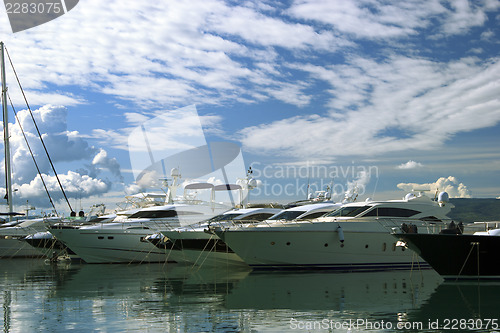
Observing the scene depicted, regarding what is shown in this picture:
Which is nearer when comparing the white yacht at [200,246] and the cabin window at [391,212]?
the cabin window at [391,212]

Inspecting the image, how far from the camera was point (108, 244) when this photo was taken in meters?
29.1

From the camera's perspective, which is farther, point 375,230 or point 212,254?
point 212,254

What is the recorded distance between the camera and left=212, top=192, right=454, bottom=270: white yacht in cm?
2191

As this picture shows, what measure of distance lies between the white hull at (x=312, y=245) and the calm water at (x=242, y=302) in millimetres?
745

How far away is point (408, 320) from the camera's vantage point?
12.1 metres

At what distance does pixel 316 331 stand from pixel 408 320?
2.49 meters

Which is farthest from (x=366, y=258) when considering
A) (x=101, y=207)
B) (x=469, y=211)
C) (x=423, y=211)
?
(x=469, y=211)

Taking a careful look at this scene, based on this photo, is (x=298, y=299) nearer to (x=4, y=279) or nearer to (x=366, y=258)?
(x=366, y=258)

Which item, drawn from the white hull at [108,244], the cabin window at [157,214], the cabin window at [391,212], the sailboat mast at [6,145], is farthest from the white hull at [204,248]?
the sailboat mast at [6,145]

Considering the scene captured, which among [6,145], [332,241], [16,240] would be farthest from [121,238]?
[6,145]

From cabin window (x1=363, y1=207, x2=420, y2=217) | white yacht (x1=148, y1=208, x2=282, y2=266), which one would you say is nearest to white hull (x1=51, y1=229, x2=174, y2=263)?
white yacht (x1=148, y1=208, x2=282, y2=266)

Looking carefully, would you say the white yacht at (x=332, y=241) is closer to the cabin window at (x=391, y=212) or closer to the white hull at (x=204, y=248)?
the cabin window at (x=391, y=212)

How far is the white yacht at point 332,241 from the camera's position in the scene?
21.9 metres

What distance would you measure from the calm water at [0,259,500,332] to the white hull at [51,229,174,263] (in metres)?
6.62
